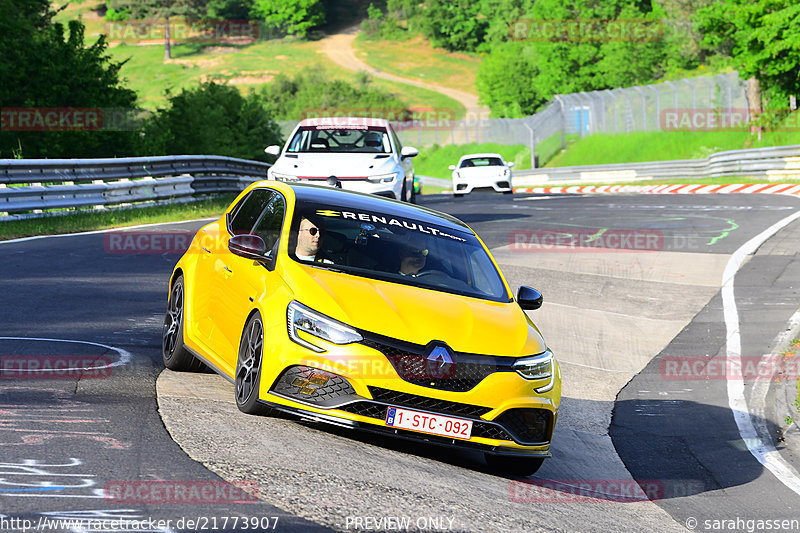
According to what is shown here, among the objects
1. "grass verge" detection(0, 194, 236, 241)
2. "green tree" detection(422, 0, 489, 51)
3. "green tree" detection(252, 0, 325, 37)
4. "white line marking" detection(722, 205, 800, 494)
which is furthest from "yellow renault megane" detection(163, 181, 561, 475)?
"green tree" detection(252, 0, 325, 37)

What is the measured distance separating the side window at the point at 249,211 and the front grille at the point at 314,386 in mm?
2143

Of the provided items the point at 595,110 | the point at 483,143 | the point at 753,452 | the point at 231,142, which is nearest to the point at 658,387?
the point at 753,452

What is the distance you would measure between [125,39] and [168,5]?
15.5m

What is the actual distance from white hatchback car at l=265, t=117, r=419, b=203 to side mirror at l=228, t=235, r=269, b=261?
8.49 m

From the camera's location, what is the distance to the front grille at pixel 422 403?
258 inches

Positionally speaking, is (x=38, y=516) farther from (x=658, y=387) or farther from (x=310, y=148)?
(x=310, y=148)

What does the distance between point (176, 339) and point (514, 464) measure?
296 centimetres

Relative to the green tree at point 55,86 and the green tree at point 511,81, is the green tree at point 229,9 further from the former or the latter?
the green tree at point 55,86

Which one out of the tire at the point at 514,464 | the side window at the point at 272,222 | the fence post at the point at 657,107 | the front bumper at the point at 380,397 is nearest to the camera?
the front bumper at the point at 380,397

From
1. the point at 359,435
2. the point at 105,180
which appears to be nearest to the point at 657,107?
the point at 105,180

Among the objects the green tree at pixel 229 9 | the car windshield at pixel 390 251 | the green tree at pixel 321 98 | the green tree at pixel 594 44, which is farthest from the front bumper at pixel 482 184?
the green tree at pixel 229 9

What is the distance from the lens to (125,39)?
538 feet

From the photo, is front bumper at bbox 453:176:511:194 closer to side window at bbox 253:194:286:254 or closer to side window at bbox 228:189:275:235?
side window at bbox 228:189:275:235

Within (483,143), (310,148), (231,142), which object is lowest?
(483,143)
